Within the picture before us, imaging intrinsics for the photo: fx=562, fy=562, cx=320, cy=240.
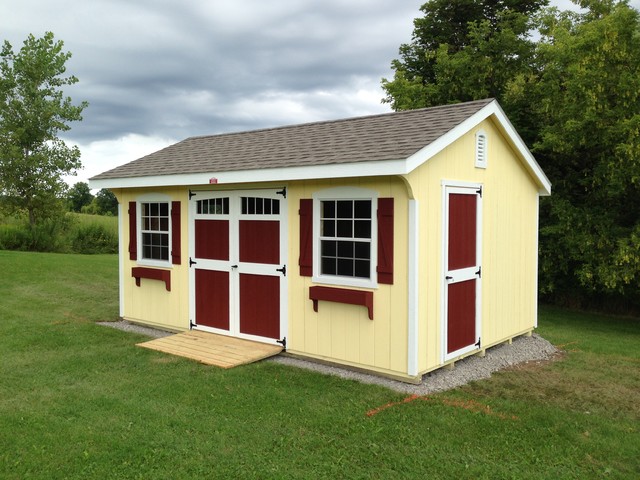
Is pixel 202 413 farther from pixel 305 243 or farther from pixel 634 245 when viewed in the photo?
pixel 634 245

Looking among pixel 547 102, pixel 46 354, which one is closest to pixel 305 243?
pixel 46 354

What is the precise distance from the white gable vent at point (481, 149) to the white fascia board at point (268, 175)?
198cm

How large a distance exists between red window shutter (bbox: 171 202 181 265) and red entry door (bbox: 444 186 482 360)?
420 centimetres

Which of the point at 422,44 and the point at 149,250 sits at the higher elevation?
the point at 422,44

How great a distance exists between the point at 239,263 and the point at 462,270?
3.07 meters

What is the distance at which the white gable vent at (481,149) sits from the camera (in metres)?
7.44

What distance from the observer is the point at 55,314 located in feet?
34.4

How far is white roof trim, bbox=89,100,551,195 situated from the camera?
238 inches

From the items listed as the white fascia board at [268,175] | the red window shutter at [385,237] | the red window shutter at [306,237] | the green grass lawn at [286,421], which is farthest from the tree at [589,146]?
the red window shutter at [306,237]

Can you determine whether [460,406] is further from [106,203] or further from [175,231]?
[106,203]

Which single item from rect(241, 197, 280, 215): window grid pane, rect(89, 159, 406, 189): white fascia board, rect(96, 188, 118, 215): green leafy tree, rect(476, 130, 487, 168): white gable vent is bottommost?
rect(241, 197, 280, 215): window grid pane

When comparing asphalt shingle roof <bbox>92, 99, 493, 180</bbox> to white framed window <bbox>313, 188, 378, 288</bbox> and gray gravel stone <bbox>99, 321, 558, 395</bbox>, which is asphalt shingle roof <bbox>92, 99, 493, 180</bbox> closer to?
white framed window <bbox>313, 188, 378, 288</bbox>

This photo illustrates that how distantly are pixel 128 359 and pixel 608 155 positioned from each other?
964 centimetres

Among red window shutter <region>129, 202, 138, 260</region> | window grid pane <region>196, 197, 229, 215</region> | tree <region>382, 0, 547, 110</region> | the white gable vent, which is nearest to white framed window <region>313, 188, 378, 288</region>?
window grid pane <region>196, 197, 229, 215</region>
